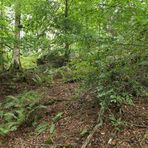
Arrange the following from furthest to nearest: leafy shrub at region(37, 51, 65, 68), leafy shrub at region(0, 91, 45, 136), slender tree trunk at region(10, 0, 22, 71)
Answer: leafy shrub at region(37, 51, 65, 68)
slender tree trunk at region(10, 0, 22, 71)
leafy shrub at region(0, 91, 45, 136)

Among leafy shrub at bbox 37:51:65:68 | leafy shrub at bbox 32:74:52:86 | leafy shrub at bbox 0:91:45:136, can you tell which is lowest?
leafy shrub at bbox 0:91:45:136

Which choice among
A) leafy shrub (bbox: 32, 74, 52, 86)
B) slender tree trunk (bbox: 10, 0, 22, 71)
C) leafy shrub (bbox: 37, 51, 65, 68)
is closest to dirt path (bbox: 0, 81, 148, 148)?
leafy shrub (bbox: 32, 74, 52, 86)

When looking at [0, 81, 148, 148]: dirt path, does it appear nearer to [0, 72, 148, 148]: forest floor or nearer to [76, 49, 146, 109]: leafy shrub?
[0, 72, 148, 148]: forest floor

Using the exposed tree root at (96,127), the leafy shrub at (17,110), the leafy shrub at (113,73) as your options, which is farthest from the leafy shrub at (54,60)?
the exposed tree root at (96,127)

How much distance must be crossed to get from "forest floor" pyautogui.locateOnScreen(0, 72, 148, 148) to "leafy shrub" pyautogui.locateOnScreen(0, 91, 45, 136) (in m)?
0.20

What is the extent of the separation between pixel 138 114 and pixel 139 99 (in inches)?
30.1

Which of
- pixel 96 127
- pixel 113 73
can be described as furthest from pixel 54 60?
pixel 96 127

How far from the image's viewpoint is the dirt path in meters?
5.93

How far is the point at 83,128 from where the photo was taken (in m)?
6.54

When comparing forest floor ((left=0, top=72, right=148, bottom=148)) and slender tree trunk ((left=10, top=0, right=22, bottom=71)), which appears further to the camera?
slender tree trunk ((left=10, top=0, right=22, bottom=71))

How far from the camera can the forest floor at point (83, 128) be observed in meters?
5.94

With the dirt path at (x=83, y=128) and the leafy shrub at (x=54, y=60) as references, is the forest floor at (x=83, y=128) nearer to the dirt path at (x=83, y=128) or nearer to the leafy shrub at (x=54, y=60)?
the dirt path at (x=83, y=128)

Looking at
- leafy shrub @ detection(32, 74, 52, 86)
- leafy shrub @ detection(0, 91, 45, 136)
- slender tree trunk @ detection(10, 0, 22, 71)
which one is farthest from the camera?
slender tree trunk @ detection(10, 0, 22, 71)

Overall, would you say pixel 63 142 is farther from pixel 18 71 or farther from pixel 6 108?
pixel 18 71
